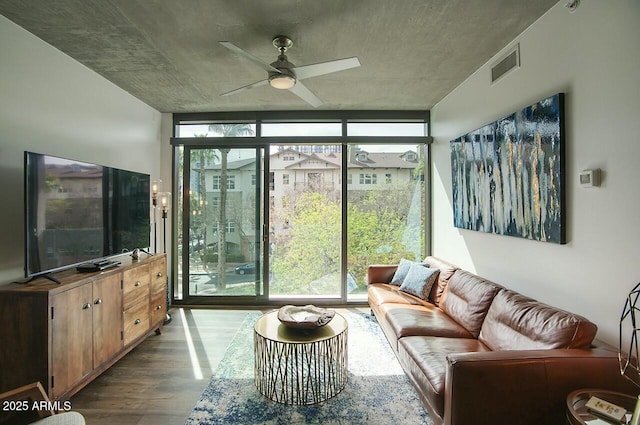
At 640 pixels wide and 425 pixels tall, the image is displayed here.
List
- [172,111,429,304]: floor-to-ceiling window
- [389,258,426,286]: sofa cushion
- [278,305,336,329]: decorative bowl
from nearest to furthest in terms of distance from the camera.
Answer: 1. [278,305,336,329]: decorative bowl
2. [389,258,426,286]: sofa cushion
3. [172,111,429,304]: floor-to-ceiling window

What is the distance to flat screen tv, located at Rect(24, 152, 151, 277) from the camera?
6.86 feet

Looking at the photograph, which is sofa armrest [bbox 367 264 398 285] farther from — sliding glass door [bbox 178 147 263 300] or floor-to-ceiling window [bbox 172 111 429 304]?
sliding glass door [bbox 178 147 263 300]

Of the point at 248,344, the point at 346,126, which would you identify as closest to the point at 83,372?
the point at 248,344

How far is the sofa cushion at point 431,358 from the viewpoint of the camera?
1.76 meters

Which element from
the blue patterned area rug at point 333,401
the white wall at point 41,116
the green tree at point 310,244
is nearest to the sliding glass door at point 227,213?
the green tree at point 310,244

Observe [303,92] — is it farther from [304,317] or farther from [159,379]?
[159,379]

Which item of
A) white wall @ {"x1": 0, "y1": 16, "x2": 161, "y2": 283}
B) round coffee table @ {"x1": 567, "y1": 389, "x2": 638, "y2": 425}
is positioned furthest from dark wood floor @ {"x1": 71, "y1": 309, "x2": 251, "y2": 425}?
round coffee table @ {"x1": 567, "y1": 389, "x2": 638, "y2": 425}

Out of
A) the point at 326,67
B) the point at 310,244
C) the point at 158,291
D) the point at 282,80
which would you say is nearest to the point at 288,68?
the point at 282,80

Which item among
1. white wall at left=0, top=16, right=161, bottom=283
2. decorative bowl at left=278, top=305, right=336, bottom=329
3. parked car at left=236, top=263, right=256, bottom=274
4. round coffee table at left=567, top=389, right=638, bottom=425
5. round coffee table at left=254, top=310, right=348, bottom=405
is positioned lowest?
round coffee table at left=254, top=310, right=348, bottom=405

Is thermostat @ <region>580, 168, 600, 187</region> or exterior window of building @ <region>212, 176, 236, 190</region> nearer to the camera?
thermostat @ <region>580, 168, 600, 187</region>

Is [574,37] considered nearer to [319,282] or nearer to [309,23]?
[309,23]

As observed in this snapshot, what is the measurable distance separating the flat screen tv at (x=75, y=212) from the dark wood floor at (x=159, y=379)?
3.41 feet

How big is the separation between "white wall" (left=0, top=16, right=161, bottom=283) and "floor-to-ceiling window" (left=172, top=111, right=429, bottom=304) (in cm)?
115

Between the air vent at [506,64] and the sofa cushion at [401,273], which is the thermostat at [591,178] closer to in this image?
the air vent at [506,64]
